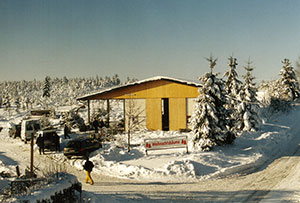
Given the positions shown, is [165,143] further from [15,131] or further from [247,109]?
[15,131]

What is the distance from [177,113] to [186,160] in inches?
474

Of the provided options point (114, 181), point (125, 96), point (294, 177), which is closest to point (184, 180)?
point (114, 181)

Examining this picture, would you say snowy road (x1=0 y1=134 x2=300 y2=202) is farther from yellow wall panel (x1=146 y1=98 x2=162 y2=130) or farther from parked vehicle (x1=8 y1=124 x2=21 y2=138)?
parked vehicle (x1=8 y1=124 x2=21 y2=138)

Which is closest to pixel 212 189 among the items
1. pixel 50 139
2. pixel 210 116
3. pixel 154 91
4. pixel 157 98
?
pixel 210 116

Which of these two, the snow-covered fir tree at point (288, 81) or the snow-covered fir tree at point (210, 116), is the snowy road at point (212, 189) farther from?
the snow-covered fir tree at point (288, 81)

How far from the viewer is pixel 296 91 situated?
44.9m

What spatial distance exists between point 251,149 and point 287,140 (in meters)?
6.20

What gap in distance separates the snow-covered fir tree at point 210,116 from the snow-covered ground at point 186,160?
71 centimetres

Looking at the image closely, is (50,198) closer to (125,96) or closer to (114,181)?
(114,181)

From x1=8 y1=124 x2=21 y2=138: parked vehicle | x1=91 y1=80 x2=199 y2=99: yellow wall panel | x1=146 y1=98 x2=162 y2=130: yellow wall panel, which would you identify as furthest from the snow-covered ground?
x1=8 y1=124 x2=21 y2=138: parked vehicle

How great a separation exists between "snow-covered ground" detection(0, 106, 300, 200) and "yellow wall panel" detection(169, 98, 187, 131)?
6.16 m

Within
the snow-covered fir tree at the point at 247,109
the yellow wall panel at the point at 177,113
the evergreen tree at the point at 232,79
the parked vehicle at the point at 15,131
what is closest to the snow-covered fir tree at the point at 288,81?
the evergreen tree at the point at 232,79

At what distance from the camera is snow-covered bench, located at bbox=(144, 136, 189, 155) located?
16547 millimetres

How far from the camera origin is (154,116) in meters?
26.6
